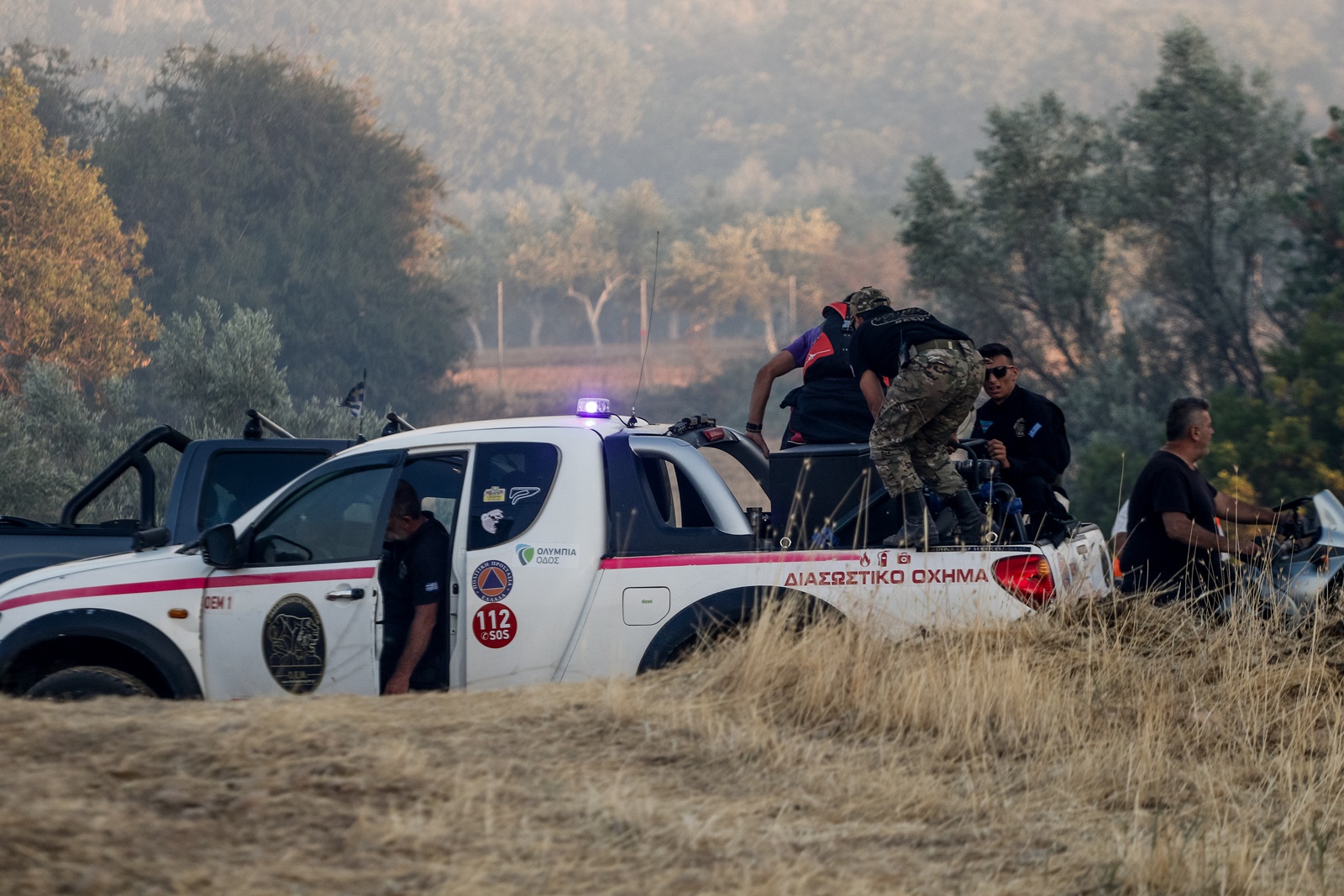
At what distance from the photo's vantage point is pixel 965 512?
6.25 m

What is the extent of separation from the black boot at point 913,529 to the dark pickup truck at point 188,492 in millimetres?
3493

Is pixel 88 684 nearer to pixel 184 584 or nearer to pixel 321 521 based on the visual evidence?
pixel 184 584

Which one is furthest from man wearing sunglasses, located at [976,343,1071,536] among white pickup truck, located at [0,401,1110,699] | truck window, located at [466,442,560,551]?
truck window, located at [466,442,560,551]

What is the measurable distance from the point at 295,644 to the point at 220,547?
512 mm

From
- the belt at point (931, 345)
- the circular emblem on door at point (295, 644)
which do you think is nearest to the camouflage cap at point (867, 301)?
the belt at point (931, 345)

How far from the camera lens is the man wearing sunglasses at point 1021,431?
23.7ft

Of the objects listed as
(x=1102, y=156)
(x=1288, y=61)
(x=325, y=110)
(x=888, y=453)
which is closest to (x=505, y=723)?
(x=888, y=453)

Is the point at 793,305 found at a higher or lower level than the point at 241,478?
higher

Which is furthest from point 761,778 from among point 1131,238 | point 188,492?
point 1131,238

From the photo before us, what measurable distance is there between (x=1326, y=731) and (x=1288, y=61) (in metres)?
169

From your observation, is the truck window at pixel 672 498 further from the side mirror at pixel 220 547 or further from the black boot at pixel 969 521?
the side mirror at pixel 220 547

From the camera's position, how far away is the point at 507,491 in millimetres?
6324

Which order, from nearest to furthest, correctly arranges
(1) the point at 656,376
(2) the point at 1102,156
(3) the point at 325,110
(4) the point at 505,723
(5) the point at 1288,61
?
(4) the point at 505,723 → (2) the point at 1102,156 → (3) the point at 325,110 → (1) the point at 656,376 → (5) the point at 1288,61

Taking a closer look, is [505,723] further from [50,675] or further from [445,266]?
[445,266]
